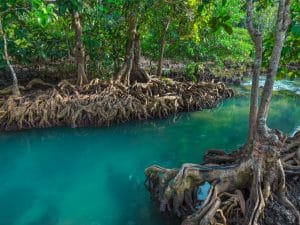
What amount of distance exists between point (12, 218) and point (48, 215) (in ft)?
1.73

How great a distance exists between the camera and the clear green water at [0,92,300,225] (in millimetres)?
5527

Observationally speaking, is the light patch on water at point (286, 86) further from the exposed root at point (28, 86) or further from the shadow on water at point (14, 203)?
the shadow on water at point (14, 203)

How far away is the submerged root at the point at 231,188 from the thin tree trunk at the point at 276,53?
1.08 feet

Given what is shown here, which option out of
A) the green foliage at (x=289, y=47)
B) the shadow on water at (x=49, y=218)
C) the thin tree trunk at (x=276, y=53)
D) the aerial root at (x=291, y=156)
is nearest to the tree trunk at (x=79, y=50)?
the shadow on water at (x=49, y=218)

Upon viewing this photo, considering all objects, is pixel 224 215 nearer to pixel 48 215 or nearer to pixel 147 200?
pixel 147 200

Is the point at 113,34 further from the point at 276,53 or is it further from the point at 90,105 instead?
the point at 276,53

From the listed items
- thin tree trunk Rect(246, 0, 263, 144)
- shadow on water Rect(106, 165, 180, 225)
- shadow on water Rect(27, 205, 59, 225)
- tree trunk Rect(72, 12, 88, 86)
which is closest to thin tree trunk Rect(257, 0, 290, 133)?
thin tree trunk Rect(246, 0, 263, 144)

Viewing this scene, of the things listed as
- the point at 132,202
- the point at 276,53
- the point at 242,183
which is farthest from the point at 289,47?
the point at 132,202

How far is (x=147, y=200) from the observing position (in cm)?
581

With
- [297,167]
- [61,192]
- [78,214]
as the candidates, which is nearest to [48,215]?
[78,214]

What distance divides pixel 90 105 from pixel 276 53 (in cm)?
579

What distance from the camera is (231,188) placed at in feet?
16.0

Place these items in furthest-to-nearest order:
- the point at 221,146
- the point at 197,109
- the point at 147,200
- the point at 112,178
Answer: the point at 197,109, the point at 221,146, the point at 112,178, the point at 147,200

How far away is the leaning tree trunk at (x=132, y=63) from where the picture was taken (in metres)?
10.6
